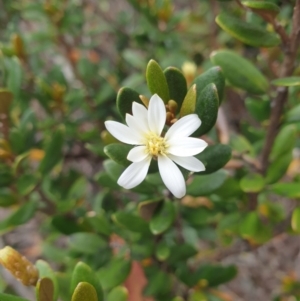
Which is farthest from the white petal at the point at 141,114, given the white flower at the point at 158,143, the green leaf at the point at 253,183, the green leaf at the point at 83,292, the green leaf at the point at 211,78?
the green leaf at the point at 253,183

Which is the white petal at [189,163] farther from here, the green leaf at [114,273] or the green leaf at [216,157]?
the green leaf at [114,273]

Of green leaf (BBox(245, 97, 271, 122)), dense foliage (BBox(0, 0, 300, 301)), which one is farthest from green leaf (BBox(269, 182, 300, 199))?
green leaf (BBox(245, 97, 271, 122))

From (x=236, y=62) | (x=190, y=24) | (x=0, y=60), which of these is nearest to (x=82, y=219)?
(x=0, y=60)

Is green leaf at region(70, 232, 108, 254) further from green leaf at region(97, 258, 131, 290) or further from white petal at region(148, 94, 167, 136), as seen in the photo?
white petal at region(148, 94, 167, 136)

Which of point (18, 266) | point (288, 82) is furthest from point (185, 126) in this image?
point (18, 266)

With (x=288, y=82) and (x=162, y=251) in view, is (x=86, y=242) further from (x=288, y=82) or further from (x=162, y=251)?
(x=288, y=82)
